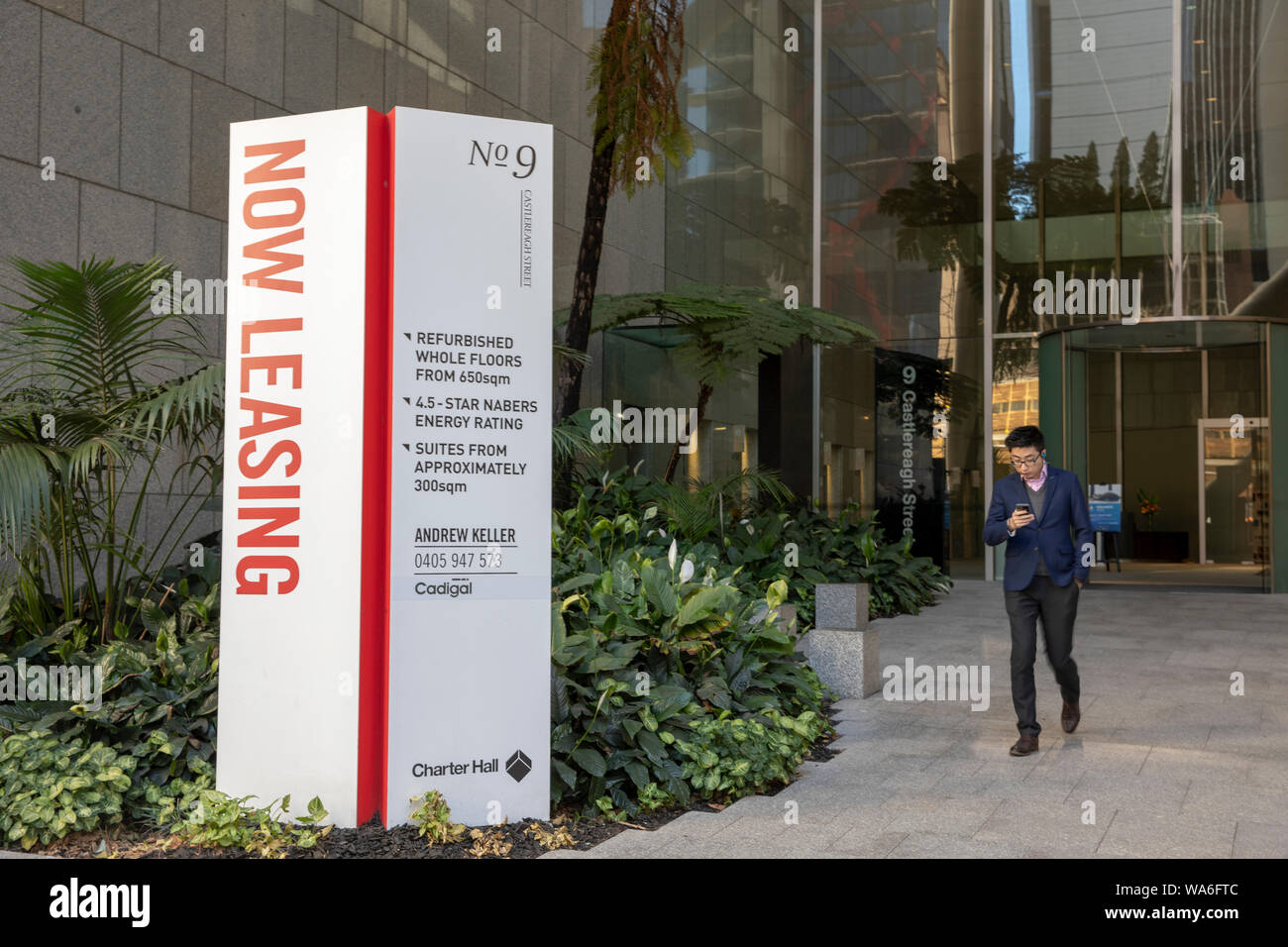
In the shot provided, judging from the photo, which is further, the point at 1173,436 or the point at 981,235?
the point at 1173,436

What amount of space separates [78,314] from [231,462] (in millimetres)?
1853

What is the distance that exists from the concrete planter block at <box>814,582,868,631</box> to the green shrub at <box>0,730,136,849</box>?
5.88 meters

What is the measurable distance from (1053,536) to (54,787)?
5.11 m

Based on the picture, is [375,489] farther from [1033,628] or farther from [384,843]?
[1033,628]

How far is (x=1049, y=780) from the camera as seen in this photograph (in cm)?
578

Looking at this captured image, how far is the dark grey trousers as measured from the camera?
6492mm

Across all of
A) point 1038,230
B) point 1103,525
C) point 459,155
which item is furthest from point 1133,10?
point 459,155

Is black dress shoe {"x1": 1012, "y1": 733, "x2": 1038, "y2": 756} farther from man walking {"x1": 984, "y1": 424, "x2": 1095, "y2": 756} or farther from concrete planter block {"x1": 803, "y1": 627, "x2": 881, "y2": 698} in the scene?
concrete planter block {"x1": 803, "y1": 627, "x2": 881, "y2": 698}

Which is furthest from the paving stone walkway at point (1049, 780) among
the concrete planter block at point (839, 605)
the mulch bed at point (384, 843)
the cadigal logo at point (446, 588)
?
the cadigal logo at point (446, 588)

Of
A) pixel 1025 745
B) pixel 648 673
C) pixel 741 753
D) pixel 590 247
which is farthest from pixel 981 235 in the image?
pixel 741 753

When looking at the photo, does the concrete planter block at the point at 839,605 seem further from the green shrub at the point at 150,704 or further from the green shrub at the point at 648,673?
the green shrub at the point at 150,704

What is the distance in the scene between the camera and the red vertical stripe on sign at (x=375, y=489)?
4699 mm
